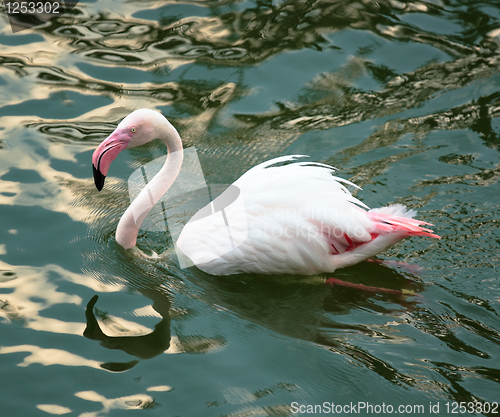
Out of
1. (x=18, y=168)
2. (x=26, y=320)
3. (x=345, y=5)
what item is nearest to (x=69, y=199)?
(x=18, y=168)

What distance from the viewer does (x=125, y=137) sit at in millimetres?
4340

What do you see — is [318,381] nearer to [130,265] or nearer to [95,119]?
[130,265]

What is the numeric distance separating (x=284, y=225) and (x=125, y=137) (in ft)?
4.81

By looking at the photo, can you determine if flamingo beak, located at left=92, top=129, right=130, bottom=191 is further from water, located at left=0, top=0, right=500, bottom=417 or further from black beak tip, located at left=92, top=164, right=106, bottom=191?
water, located at left=0, top=0, right=500, bottom=417

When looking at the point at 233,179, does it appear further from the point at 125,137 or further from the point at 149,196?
the point at 125,137

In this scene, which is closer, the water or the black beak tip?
the water

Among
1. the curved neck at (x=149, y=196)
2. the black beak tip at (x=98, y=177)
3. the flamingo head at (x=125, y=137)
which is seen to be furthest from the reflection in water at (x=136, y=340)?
the flamingo head at (x=125, y=137)

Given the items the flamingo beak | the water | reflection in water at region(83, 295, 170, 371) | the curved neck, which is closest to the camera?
the water

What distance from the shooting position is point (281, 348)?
12.2 ft

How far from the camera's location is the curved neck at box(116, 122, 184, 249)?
14.9ft

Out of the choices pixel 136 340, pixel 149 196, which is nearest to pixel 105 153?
pixel 149 196

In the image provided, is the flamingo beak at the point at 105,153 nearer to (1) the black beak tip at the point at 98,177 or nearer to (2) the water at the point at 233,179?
(1) the black beak tip at the point at 98,177

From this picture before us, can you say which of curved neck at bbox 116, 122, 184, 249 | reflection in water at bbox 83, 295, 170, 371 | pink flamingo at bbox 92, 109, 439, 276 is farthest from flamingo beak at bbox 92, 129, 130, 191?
reflection in water at bbox 83, 295, 170, 371

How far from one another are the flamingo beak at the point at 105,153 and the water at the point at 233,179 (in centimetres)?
69
